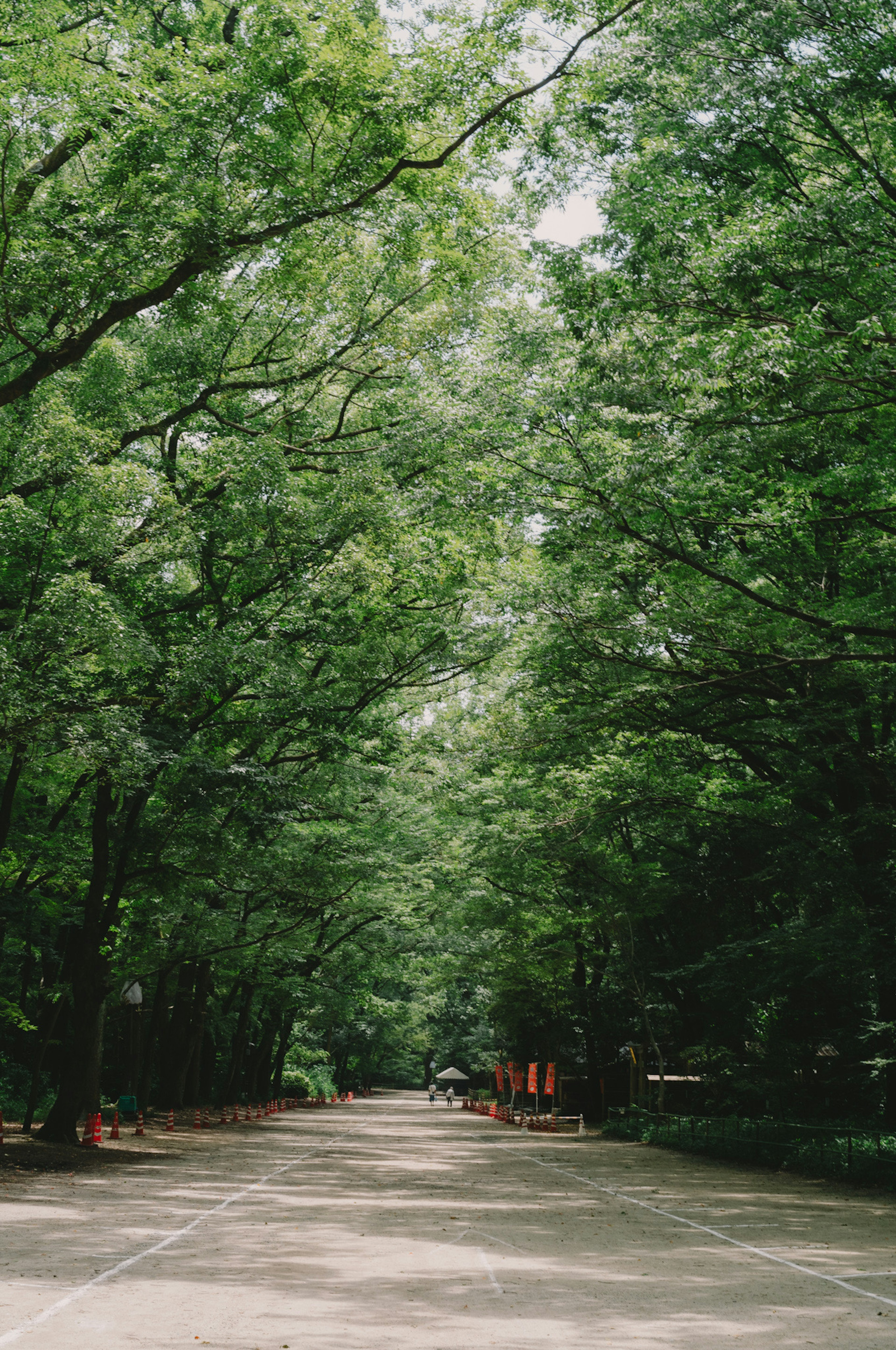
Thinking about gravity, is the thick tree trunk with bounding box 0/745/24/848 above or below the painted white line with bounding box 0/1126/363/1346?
above

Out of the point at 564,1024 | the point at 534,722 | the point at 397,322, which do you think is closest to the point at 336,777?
the point at 534,722

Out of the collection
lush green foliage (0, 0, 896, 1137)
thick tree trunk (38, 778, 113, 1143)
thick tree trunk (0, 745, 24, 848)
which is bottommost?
thick tree trunk (38, 778, 113, 1143)

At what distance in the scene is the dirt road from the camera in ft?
21.6

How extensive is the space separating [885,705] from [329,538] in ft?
28.9

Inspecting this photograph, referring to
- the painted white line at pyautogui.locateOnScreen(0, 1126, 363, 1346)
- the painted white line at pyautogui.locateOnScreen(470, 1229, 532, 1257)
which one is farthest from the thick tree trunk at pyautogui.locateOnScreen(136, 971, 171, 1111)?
the painted white line at pyautogui.locateOnScreen(470, 1229, 532, 1257)

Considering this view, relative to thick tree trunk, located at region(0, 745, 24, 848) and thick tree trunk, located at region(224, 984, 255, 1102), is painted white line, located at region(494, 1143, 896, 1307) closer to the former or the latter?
thick tree trunk, located at region(0, 745, 24, 848)

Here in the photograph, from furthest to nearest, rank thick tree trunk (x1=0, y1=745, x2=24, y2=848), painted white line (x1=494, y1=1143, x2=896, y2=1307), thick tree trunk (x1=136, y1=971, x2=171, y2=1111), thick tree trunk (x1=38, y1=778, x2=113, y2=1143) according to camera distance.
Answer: thick tree trunk (x1=136, y1=971, x2=171, y2=1111) → thick tree trunk (x1=38, y1=778, x2=113, y2=1143) → thick tree trunk (x1=0, y1=745, x2=24, y2=848) → painted white line (x1=494, y1=1143, x2=896, y2=1307)

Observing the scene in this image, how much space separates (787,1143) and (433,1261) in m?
13.8

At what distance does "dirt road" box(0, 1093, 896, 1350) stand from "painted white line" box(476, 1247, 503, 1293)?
3 cm

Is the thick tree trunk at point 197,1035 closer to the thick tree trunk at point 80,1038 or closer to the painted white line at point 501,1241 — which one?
the thick tree trunk at point 80,1038

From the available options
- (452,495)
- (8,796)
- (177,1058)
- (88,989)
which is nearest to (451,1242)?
(452,495)

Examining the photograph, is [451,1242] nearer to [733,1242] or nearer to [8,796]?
[733,1242]

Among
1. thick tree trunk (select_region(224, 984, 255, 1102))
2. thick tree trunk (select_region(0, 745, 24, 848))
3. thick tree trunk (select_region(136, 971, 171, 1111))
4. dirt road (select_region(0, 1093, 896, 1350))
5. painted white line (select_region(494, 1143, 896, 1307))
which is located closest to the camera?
dirt road (select_region(0, 1093, 896, 1350))

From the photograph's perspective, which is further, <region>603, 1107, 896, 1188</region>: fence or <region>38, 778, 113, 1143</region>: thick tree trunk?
<region>38, 778, 113, 1143</region>: thick tree trunk
